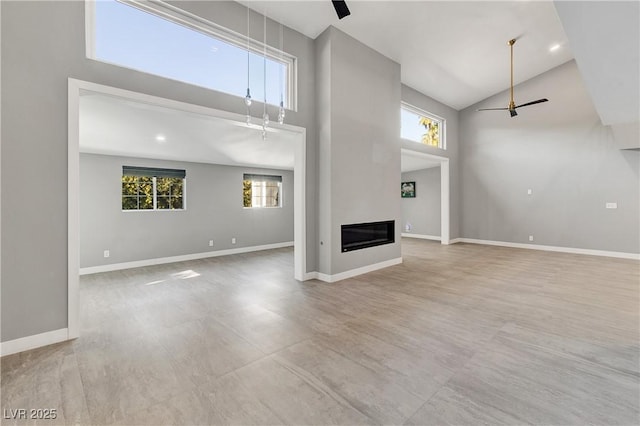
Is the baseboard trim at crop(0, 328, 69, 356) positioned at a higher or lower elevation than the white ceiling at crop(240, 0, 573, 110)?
lower

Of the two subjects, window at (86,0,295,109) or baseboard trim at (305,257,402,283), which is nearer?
window at (86,0,295,109)

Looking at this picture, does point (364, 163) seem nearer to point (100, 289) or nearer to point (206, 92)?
point (206, 92)

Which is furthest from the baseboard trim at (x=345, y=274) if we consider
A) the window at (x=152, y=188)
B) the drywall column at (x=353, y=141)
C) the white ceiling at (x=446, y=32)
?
the white ceiling at (x=446, y=32)

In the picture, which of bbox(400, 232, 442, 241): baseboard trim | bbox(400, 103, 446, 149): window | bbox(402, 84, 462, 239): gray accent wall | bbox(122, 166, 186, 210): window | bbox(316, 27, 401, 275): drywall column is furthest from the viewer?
bbox(400, 232, 442, 241): baseboard trim

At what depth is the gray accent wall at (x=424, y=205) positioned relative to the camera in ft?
30.6

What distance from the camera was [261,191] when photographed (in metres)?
7.71

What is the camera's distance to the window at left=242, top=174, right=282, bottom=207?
7320 millimetres

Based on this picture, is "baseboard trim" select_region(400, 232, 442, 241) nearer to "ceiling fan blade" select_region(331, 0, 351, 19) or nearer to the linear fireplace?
the linear fireplace

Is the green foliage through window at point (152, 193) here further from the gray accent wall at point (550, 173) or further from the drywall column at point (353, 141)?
the gray accent wall at point (550, 173)

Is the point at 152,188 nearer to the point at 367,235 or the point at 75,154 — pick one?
the point at 75,154

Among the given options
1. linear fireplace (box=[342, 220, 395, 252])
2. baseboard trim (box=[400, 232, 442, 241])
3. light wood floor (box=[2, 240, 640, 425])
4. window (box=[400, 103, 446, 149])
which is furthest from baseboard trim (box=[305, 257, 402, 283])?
baseboard trim (box=[400, 232, 442, 241])

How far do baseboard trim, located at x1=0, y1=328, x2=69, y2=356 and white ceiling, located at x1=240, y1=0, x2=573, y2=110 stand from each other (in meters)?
4.56

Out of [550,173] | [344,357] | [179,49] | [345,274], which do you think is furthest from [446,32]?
[344,357]

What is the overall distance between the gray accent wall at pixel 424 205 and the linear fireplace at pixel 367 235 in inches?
177
